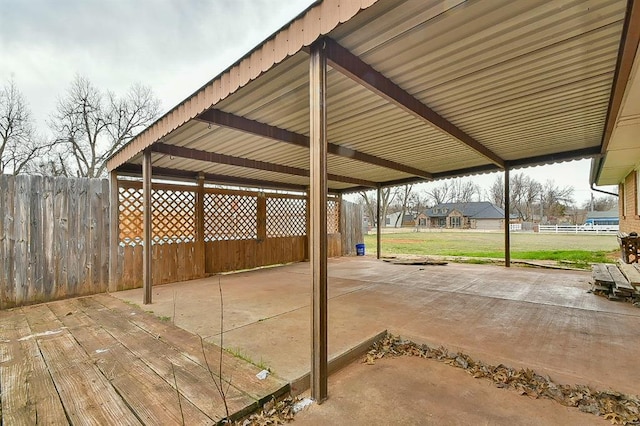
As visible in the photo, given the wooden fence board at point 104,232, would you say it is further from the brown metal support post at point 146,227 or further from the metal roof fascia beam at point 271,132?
the metal roof fascia beam at point 271,132

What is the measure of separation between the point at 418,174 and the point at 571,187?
159ft

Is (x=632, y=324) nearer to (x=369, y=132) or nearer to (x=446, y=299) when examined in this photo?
(x=446, y=299)

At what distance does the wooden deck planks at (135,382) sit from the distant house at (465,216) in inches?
1557

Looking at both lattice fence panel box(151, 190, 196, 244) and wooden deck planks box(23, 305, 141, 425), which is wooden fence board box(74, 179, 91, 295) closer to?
lattice fence panel box(151, 190, 196, 244)

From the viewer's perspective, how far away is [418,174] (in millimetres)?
7180

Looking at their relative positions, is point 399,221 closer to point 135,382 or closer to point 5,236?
point 5,236

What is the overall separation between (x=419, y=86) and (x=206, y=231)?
16.9 feet

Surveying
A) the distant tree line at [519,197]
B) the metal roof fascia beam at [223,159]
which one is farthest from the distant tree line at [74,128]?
the distant tree line at [519,197]

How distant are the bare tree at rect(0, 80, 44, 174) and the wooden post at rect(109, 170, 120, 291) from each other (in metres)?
13.3

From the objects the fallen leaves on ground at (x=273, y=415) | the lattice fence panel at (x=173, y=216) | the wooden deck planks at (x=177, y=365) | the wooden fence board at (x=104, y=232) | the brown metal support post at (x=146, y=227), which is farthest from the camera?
the lattice fence panel at (x=173, y=216)

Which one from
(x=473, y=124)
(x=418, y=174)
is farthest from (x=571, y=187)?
(x=473, y=124)

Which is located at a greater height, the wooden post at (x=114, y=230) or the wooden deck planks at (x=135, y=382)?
the wooden post at (x=114, y=230)

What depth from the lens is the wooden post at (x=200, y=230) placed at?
5.94 metres

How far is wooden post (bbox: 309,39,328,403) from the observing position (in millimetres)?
1854
